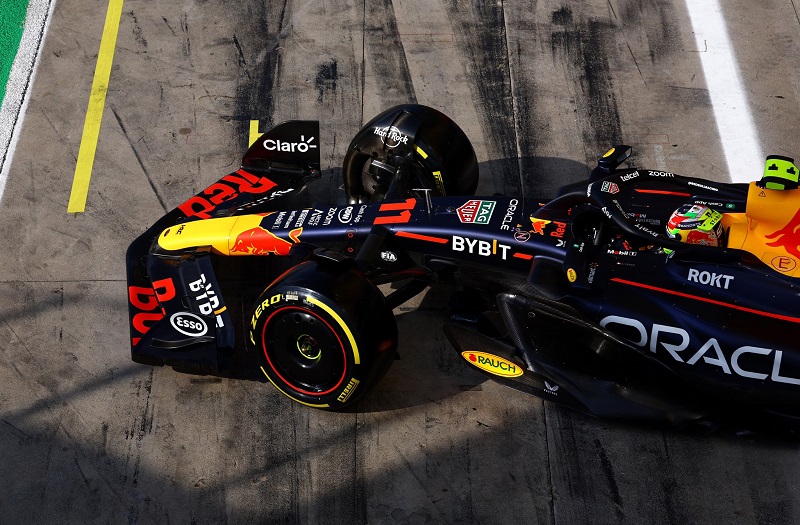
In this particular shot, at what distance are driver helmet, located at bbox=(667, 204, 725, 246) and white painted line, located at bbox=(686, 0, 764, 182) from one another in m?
2.32

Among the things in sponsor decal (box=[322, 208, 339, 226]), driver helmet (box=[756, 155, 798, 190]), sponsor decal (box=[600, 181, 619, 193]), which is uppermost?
driver helmet (box=[756, 155, 798, 190])

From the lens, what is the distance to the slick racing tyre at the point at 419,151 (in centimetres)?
689

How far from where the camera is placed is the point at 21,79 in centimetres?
891

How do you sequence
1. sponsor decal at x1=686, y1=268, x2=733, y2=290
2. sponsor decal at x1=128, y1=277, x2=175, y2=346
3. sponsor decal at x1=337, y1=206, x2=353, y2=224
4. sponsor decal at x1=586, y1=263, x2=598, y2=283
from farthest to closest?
sponsor decal at x1=337, y1=206, x2=353, y2=224
sponsor decal at x1=128, y1=277, x2=175, y2=346
sponsor decal at x1=586, y1=263, x2=598, y2=283
sponsor decal at x1=686, y1=268, x2=733, y2=290

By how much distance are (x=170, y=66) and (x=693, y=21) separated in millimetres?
5325

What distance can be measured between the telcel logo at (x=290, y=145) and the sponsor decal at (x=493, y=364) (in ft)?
7.03

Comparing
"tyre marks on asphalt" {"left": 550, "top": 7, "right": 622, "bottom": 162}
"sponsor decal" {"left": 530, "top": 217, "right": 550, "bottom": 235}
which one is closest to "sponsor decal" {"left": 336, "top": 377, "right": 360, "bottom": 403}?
"sponsor decal" {"left": 530, "top": 217, "right": 550, "bottom": 235}

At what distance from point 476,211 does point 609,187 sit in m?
0.91

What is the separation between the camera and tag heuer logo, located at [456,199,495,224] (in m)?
6.15

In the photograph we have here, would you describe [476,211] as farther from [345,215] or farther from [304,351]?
[304,351]

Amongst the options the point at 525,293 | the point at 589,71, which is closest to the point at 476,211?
the point at 525,293

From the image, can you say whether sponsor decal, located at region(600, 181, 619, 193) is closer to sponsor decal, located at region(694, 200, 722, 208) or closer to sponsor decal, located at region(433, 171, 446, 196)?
sponsor decal, located at region(694, 200, 722, 208)

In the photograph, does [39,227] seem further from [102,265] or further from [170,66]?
[170,66]

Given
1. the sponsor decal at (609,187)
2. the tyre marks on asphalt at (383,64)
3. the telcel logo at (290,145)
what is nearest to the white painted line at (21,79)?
the telcel logo at (290,145)
